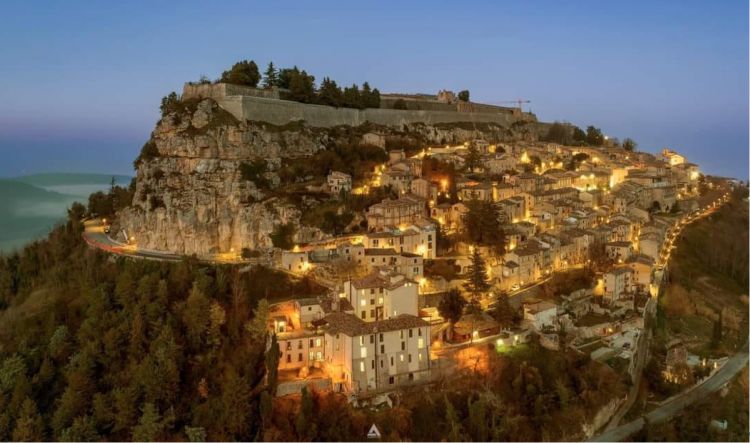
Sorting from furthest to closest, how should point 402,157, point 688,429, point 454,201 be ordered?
1. point 402,157
2. point 454,201
3. point 688,429

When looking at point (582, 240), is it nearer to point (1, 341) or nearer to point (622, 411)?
point (622, 411)

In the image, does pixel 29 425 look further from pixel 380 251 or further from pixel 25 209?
pixel 25 209

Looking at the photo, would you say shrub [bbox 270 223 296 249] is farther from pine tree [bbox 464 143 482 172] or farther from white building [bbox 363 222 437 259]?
pine tree [bbox 464 143 482 172]

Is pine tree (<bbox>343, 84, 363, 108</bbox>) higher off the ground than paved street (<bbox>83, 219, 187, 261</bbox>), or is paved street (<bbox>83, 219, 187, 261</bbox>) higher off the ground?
pine tree (<bbox>343, 84, 363, 108</bbox>)

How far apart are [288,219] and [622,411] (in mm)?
16987

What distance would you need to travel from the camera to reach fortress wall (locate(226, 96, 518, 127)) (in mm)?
35875

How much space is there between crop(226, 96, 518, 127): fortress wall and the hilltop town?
126 millimetres

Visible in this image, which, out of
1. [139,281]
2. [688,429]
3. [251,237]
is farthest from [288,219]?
[688,429]

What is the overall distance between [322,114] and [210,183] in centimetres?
1076

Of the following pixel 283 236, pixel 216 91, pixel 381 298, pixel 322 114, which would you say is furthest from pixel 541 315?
pixel 216 91

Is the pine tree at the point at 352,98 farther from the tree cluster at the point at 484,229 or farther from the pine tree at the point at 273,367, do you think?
the pine tree at the point at 273,367

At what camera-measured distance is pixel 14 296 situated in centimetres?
3081

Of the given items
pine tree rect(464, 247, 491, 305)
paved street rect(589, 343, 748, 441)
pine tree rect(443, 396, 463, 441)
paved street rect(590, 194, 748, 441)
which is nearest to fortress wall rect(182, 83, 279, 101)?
pine tree rect(464, 247, 491, 305)

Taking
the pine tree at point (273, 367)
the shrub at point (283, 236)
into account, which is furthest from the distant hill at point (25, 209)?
the pine tree at point (273, 367)
